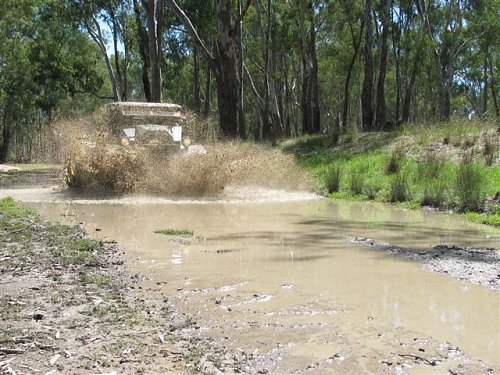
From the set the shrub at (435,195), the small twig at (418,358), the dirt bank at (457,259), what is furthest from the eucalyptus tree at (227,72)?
the small twig at (418,358)

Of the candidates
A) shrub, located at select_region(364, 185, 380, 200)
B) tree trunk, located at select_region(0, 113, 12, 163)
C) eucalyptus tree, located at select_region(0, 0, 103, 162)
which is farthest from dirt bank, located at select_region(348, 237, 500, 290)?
tree trunk, located at select_region(0, 113, 12, 163)

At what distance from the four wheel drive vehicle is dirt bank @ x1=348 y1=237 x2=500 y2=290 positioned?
28.1 feet

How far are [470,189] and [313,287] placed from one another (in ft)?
26.0

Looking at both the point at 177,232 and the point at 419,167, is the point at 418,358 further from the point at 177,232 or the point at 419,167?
the point at 419,167

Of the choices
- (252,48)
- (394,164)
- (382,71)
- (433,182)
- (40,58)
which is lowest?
(433,182)

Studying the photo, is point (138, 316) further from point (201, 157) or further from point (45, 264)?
point (201, 157)

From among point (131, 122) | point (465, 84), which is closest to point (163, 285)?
point (131, 122)

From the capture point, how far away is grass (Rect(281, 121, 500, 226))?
12.4 meters

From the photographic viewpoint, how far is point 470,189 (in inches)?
479

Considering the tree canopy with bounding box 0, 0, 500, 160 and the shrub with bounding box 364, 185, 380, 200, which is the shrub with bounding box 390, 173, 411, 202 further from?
the tree canopy with bounding box 0, 0, 500, 160

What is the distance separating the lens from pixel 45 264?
6.21 m

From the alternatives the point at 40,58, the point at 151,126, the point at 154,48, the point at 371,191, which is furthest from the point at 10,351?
the point at 40,58

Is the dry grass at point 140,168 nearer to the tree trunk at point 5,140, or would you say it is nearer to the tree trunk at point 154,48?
the tree trunk at point 154,48

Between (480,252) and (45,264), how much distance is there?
17.4ft
